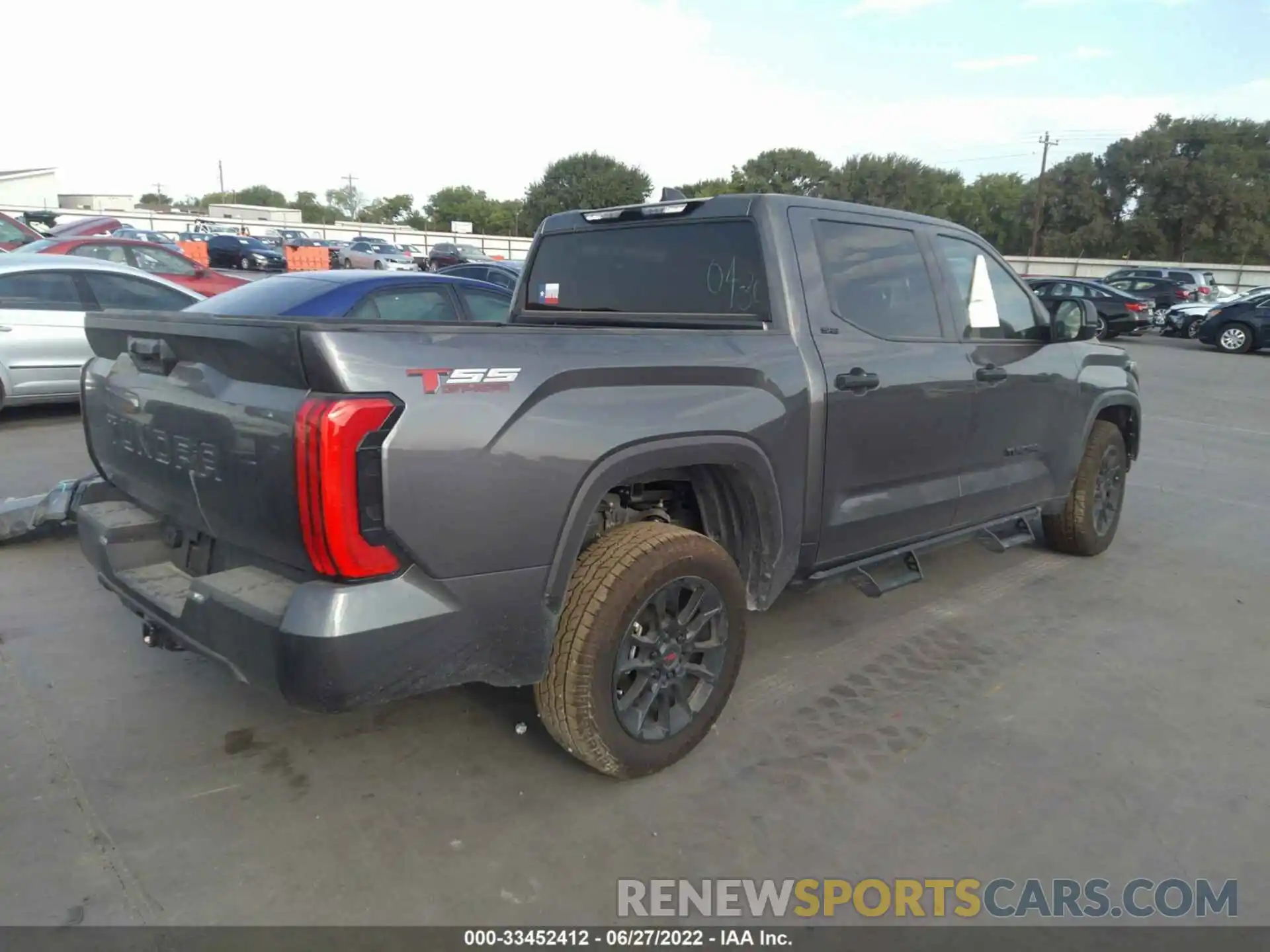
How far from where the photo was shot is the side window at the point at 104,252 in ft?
40.2

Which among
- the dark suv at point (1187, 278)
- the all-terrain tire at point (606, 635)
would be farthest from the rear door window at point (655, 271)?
the dark suv at point (1187, 278)

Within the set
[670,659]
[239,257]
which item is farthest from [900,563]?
[239,257]

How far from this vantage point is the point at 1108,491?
5660mm

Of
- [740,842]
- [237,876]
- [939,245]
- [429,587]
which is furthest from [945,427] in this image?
[237,876]

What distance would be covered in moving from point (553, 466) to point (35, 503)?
398 cm

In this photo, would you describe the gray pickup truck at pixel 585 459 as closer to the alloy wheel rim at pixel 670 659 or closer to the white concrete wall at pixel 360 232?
the alloy wheel rim at pixel 670 659

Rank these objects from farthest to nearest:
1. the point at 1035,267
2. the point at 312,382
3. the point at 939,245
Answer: the point at 1035,267, the point at 939,245, the point at 312,382

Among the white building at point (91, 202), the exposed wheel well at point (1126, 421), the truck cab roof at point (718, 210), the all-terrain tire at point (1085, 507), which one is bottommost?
the all-terrain tire at point (1085, 507)

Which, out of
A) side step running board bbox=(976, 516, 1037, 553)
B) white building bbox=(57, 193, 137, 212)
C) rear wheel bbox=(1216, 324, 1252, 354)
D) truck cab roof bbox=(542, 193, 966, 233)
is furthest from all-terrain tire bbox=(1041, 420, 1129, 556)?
white building bbox=(57, 193, 137, 212)

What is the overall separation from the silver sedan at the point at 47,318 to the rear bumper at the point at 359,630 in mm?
6553

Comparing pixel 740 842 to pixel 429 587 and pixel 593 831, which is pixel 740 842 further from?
pixel 429 587

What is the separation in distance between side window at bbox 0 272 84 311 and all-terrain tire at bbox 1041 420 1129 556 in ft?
27.6

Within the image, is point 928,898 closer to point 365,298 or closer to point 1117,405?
point 1117,405

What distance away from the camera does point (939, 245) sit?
4.25 m
